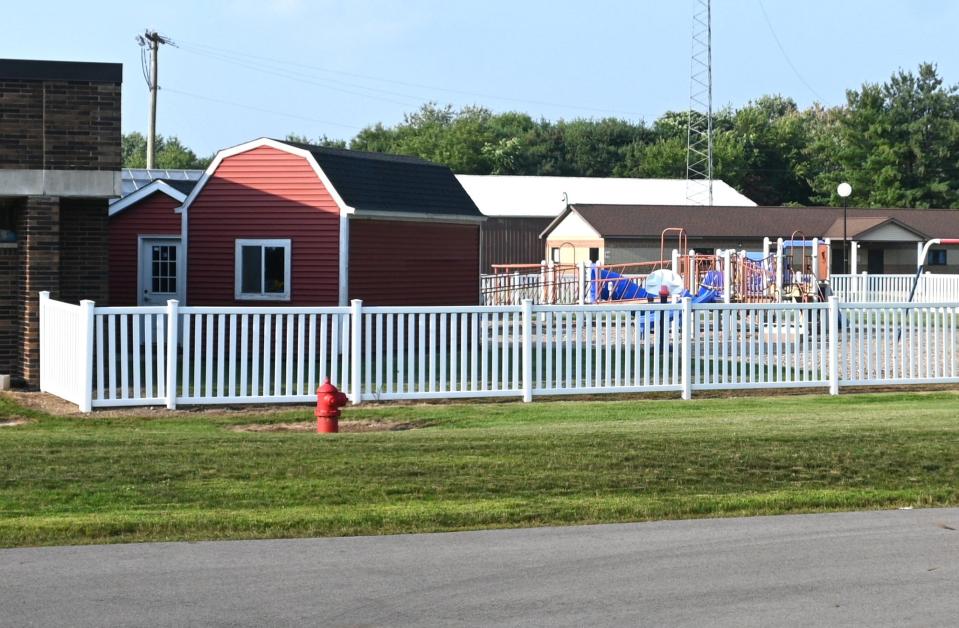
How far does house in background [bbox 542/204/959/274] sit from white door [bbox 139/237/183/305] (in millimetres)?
27895

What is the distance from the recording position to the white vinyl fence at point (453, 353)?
15953mm

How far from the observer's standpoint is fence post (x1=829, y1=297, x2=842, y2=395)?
18141mm

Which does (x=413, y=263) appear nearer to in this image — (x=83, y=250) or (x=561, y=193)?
(x=83, y=250)

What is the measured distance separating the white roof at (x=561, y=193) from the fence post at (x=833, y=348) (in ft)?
153

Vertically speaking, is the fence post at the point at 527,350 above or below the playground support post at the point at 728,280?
below

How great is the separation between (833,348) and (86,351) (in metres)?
9.85

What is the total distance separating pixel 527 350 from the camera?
55.7 feet

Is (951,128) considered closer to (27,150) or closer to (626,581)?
(27,150)

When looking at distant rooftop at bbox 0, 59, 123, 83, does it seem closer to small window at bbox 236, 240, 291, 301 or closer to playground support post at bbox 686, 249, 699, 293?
small window at bbox 236, 240, 291, 301

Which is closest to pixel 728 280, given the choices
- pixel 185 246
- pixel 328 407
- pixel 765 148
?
pixel 185 246

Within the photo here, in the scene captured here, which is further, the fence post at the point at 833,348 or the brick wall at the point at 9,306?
the brick wall at the point at 9,306

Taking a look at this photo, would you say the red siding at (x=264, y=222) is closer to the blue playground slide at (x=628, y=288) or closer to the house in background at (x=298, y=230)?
the house in background at (x=298, y=230)

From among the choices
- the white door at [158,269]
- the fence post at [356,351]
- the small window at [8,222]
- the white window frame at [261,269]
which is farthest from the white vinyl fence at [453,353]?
the white door at [158,269]

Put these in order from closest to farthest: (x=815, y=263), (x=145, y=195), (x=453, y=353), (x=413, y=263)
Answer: (x=453, y=353)
(x=413, y=263)
(x=145, y=195)
(x=815, y=263)
